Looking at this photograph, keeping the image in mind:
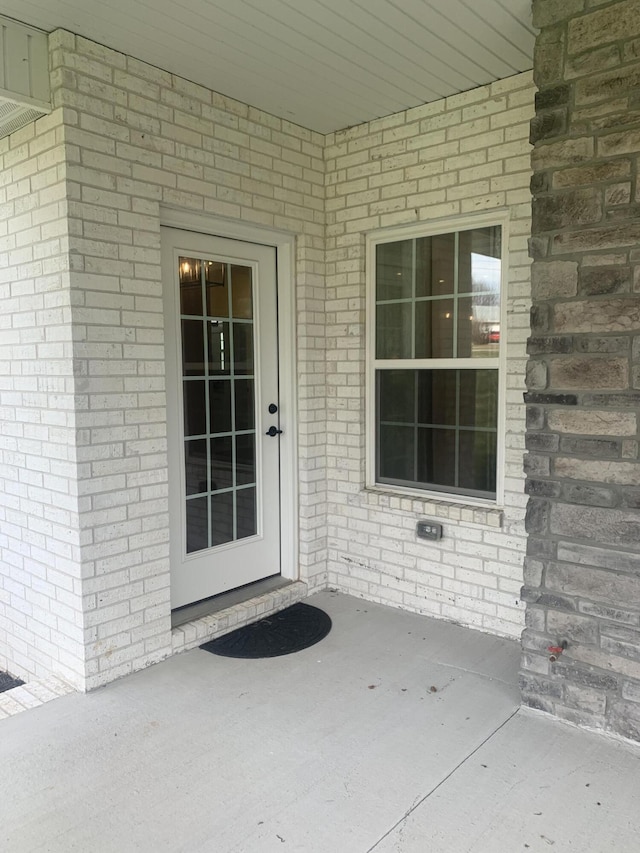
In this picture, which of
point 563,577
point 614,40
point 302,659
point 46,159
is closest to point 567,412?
point 563,577

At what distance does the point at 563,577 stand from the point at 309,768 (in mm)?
1243

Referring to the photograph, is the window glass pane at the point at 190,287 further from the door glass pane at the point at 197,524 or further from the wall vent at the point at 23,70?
the door glass pane at the point at 197,524

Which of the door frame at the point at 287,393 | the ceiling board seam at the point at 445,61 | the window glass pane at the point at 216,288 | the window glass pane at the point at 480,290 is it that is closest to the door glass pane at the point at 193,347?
the window glass pane at the point at 216,288

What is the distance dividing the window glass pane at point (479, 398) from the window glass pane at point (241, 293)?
4.27ft

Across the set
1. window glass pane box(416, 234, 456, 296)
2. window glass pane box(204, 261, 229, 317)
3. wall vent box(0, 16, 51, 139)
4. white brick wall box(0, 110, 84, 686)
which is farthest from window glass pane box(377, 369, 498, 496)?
wall vent box(0, 16, 51, 139)

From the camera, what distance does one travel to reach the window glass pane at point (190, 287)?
131 inches

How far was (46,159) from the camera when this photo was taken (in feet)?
9.18

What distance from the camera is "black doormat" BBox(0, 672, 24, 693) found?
3.36 meters

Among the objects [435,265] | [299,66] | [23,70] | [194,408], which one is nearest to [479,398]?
[435,265]

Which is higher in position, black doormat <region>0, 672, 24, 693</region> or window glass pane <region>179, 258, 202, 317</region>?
window glass pane <region>179, 258, 202, 317</region>

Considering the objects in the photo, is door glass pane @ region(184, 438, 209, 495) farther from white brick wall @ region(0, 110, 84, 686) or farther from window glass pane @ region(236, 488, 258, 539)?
white brick wall @ region(0, 110, 84, 686)

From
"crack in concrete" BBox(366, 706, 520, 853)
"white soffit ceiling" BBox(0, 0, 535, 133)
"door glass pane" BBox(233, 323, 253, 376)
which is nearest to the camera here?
"crack in concrete" BBox(366, 706, 520, 853)

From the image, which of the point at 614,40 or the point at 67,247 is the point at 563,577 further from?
the point at 67,247

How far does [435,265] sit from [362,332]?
0.60 metres
